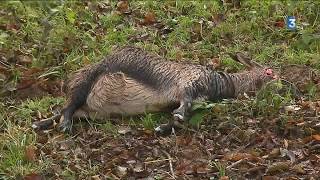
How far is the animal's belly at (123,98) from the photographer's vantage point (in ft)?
17.6

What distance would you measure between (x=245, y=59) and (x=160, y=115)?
1.24m

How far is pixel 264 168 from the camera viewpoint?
455 centimetres

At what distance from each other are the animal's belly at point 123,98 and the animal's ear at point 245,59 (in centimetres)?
104

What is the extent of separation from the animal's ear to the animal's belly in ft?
3.42

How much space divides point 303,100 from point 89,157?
1.73 m

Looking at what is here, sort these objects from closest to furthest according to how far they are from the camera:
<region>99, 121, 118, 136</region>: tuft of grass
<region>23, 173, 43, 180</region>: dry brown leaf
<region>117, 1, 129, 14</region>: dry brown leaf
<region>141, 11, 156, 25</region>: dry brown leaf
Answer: <region>23, 173, 43, 180</region>: dry brown leaf
<region>99, 121, 118, 136</region>: tuft of grass
<region>141, 11, 156, 25</region>: dry brown leaf
<region>117, 1, 129, 14</region>: dry brown leaf

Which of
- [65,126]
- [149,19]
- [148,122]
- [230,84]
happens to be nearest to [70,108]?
[65,126]

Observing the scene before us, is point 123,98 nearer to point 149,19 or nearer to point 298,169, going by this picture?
point 298,169

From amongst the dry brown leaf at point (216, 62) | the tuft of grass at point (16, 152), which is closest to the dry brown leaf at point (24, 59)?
the tuft of grass at point (16, 152)

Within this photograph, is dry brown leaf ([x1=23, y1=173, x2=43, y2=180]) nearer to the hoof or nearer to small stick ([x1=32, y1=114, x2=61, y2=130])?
the hoof

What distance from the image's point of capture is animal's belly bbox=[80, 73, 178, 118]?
212 inches

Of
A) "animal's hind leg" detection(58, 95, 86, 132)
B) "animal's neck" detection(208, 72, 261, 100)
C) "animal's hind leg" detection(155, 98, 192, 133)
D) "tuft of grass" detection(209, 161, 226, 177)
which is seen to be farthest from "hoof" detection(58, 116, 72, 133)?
"tuft of grass" detection(209, 161, 226, 177)

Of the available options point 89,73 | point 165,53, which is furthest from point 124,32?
point 89,73

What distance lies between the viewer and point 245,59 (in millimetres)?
6262
